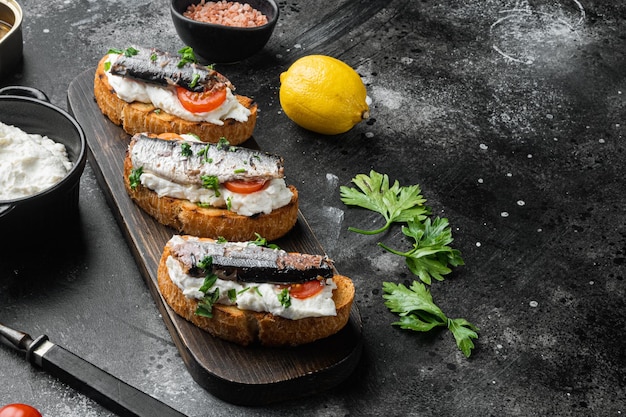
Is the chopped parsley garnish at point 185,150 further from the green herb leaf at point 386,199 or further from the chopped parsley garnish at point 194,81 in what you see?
the green herb leaf at point 386,199

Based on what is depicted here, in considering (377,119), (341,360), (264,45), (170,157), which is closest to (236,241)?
(170,157)

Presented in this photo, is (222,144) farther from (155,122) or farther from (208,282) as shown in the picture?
(208,282)

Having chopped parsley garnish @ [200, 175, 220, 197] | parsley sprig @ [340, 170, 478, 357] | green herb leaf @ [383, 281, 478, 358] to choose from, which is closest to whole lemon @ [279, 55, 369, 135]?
parsley sprig @ [340, 170, 478, 357]

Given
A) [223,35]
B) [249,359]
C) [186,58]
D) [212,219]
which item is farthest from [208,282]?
[223,35]

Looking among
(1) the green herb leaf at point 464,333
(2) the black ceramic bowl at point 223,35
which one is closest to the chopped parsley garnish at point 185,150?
(2) the black ceramic bowl at point 223,35

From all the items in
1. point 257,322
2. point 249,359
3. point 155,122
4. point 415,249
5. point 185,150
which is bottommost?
point 415,249

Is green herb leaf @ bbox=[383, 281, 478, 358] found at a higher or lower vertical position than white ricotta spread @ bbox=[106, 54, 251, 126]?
lower

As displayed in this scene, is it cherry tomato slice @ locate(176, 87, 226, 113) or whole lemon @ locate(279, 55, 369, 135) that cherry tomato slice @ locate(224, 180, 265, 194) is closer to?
cherry tomato slice @ locate(176, 87, 226, 113)
